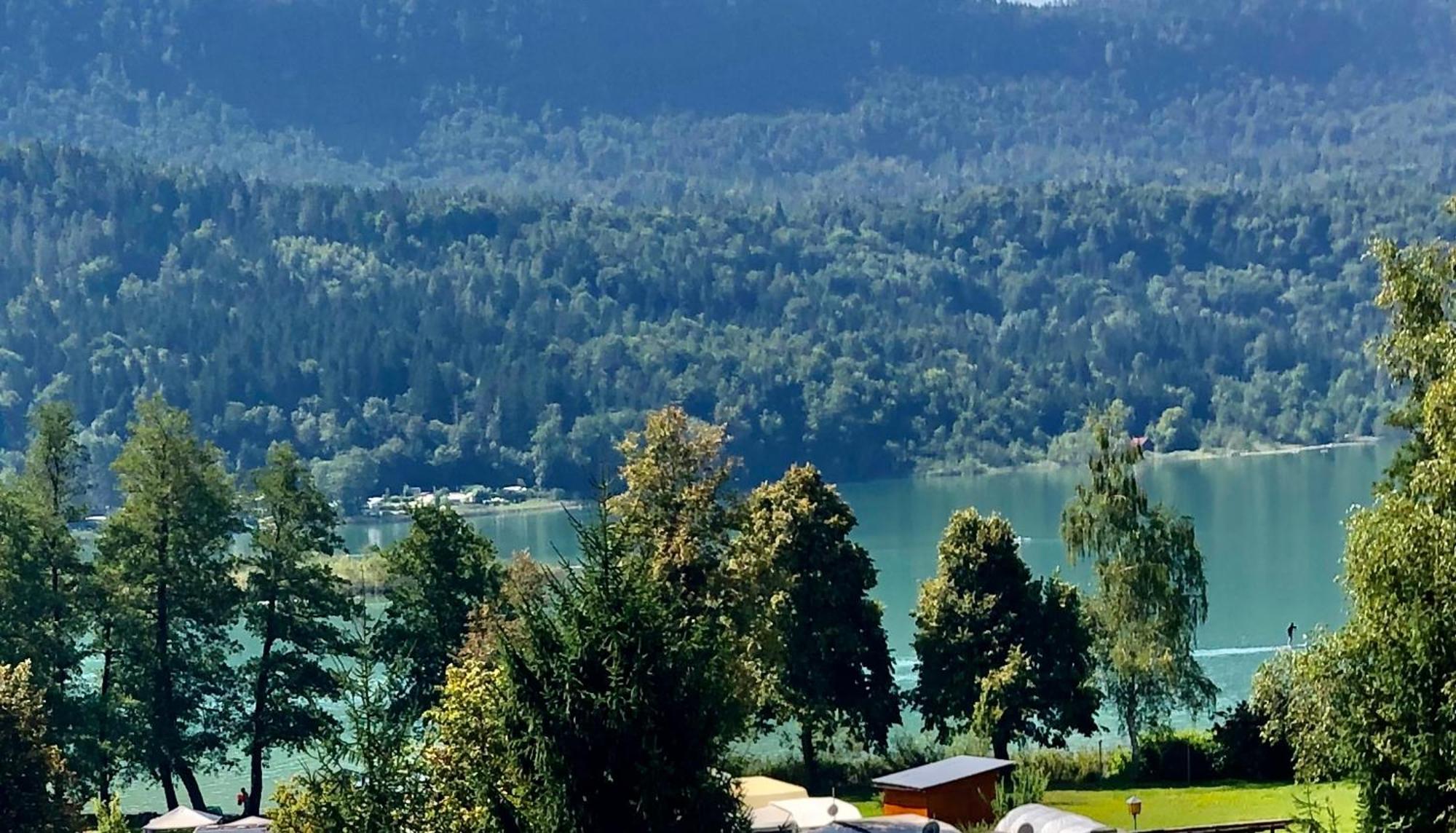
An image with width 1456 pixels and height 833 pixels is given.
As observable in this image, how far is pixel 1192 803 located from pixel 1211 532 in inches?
3007

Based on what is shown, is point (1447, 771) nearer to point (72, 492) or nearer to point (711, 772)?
point (711, 772)

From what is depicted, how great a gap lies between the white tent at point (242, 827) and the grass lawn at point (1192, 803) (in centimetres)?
1228

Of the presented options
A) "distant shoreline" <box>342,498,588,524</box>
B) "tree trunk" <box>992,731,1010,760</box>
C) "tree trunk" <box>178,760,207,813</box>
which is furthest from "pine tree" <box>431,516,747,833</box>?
"distant shoreline" <box>342,498,588,524</box>

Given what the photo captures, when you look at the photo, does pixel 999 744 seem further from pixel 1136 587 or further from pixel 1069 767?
pixel 1136 587

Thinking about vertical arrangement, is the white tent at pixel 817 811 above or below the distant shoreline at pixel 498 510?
below

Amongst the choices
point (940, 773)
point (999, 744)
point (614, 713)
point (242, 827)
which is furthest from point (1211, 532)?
point (614, 713)

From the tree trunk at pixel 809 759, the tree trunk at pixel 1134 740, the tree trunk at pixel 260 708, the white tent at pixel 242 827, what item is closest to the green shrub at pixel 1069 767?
the tree trunk at pixel 1134 740

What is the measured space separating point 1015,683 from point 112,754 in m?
15.8

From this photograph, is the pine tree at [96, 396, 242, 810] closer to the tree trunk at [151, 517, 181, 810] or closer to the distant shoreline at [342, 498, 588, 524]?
the tree trunk at [151, 517, 181, 810]

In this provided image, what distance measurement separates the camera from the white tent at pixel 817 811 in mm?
27109

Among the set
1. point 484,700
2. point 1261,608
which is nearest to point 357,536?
point 1261,608

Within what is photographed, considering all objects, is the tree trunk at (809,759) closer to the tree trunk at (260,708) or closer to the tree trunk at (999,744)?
the tree trunk at (999,744)

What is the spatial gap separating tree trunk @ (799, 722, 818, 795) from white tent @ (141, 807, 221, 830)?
418 inches

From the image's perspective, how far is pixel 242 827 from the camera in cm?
2877
